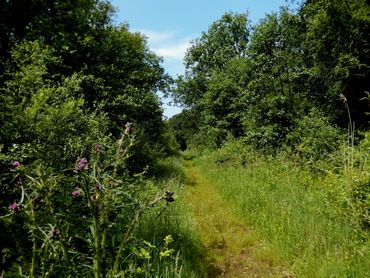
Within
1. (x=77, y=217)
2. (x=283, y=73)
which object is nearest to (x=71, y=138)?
(x=77, y=217)

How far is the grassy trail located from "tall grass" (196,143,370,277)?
0.76 feet

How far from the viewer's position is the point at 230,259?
5703 millimetres

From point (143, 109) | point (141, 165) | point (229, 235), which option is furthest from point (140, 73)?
point (229, 235)

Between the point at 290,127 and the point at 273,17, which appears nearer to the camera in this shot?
the point at 290,127

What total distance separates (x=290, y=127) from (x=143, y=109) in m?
7.37

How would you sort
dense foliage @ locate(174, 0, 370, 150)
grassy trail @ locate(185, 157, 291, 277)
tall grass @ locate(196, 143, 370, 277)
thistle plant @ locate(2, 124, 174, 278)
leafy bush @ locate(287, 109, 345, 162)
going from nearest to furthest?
1. thistle plant @ locate(2, 124, 174, 278)
2. tall grass @ locate(196, 143, 370, 277)
3. grassy trail @ locate(185, 157, 291, 277)
4. leafy bush @ locate(287, 109, 345, 162)
5. dense foliage @ locate(174, 0, 370, 150)

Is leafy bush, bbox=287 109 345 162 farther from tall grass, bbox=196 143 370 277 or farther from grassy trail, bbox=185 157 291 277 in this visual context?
grassy trail, bbox=185 157 291 277

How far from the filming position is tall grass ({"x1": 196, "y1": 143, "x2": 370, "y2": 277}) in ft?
14.3

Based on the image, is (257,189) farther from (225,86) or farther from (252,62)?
(225,86)

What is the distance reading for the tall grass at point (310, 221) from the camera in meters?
4.36

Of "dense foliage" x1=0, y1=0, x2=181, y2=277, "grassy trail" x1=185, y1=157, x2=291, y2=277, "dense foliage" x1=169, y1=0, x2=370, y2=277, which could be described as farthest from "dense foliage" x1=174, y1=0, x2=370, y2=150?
"dense foliage" x1=0, y1=0, x2=181, y2=277

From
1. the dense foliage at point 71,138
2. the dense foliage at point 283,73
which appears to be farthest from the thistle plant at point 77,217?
the dense foliage at point 283,73

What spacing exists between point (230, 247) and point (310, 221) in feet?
5.01

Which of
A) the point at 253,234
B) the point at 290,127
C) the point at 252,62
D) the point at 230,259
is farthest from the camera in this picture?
the point at 252,62
